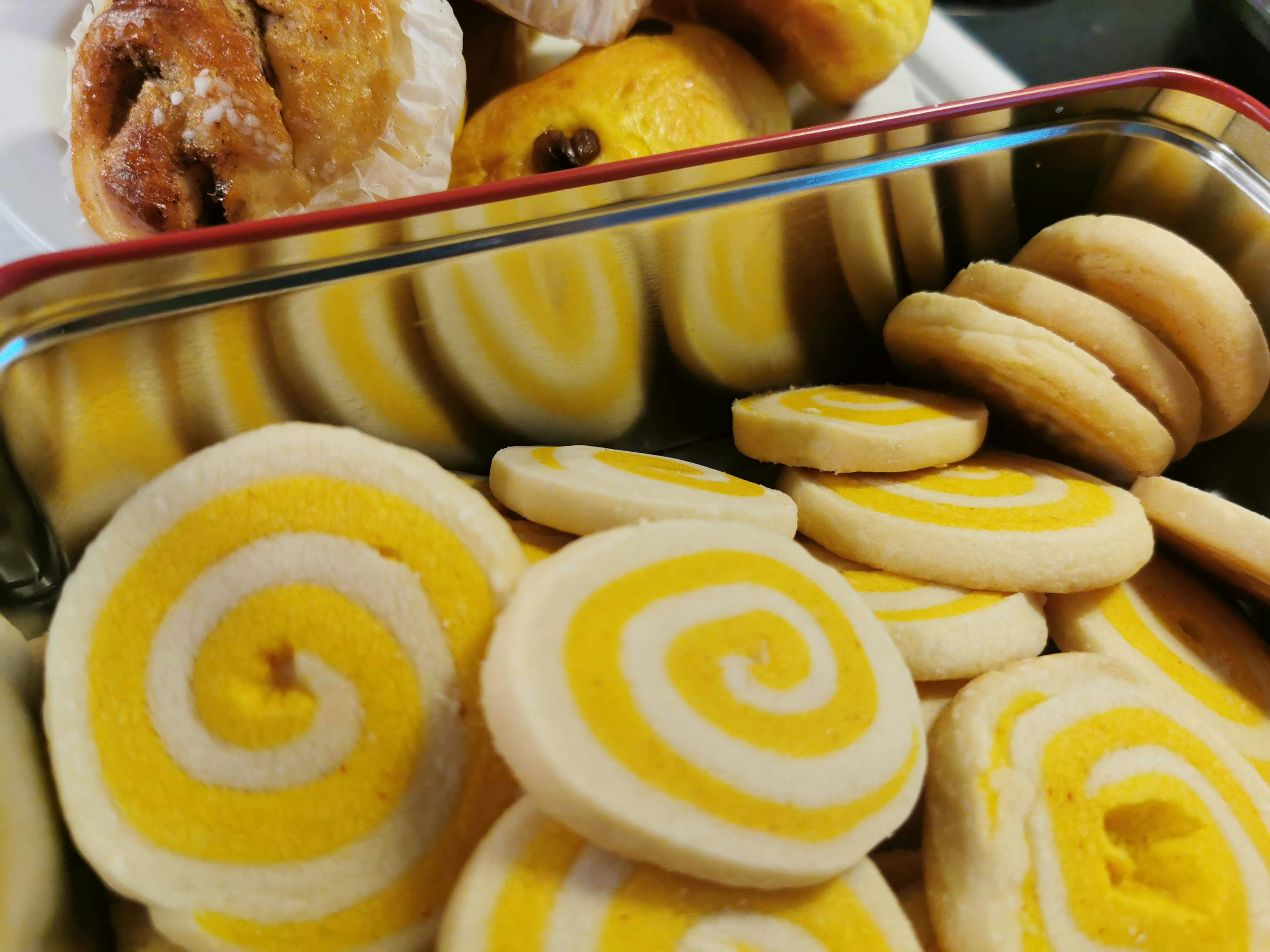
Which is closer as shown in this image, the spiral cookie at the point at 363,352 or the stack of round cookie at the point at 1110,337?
the spiral cookie at the point at 363,352

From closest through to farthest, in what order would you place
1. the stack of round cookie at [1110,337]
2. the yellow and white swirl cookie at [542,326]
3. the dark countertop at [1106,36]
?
the yellow and white swirl cookie at [542,326], the stack of round cookie at [1110,337], the dark countertop at [1106,36]

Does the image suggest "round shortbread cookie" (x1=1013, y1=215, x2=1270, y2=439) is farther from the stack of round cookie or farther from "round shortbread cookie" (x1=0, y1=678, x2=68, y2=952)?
"round shortbread cookie" (x1=0, y1=678, x2=68, y2=952)

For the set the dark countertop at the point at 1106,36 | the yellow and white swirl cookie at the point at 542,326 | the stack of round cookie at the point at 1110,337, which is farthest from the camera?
the dark countertop at the point at 1106,36

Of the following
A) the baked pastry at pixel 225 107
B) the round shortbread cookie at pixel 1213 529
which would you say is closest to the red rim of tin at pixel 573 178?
the baked pastry at pixel 225 107

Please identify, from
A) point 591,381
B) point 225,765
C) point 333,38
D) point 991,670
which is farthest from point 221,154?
point 991,670

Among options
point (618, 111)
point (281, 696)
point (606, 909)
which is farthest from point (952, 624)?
point (618, 111)

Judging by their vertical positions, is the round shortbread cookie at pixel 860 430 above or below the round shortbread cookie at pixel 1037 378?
below

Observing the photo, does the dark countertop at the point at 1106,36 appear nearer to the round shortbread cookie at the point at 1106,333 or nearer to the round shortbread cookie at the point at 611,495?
the round shortbread cookie at the point at 1106,333

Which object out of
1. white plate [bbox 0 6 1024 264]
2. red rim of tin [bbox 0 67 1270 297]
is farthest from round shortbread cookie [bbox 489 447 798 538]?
white plate [bbox 0 6 1024 264]
